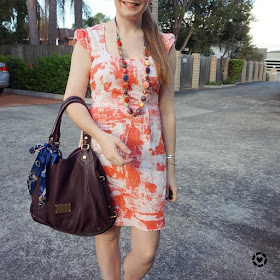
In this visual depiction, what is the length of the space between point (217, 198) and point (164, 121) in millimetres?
2364

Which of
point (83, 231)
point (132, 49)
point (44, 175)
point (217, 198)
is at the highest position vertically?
point (132, 49)

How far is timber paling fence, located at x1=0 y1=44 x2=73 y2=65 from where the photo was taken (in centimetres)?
1458

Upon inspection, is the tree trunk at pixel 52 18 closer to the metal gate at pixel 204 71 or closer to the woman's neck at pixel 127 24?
the metal gate at pixel 204 71

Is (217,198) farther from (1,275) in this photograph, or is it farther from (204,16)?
(204,16)

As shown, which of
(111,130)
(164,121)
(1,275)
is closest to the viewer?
(111,130)

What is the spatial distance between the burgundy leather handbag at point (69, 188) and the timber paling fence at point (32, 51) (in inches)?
529

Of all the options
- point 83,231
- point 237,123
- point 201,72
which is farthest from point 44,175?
point 201,72

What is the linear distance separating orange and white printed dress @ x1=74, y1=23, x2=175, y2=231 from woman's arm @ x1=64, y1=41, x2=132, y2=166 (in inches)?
1.5

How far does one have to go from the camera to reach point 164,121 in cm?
180

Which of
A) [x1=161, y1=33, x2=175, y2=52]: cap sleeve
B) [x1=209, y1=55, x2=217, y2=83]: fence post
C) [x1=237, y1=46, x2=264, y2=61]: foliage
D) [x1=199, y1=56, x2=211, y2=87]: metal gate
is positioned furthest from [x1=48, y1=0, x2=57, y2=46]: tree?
[x1=237, y1=46, x2=264, y2=61]: foliage

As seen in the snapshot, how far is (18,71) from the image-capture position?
13.9 meters

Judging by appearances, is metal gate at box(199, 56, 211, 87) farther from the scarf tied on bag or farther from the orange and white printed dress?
the scarf tied on bag

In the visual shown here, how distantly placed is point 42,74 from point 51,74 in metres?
0.57

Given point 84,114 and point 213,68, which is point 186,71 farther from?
point 84,114
